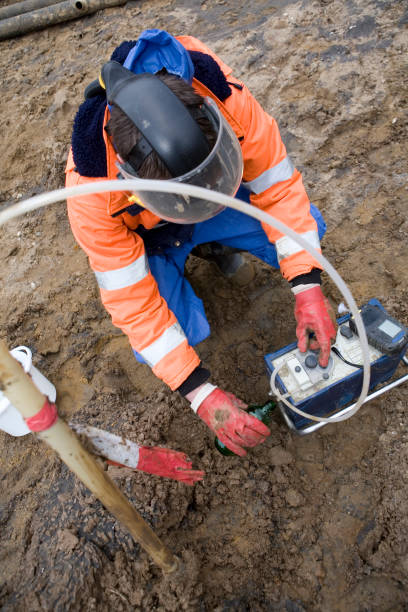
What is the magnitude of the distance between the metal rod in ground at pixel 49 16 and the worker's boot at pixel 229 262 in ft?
13.0

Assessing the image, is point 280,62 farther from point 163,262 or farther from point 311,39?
point 163,262

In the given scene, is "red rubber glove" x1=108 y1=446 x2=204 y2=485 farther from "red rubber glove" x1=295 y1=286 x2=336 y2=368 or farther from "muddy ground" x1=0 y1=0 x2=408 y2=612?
"red rubber glove" x1=295 y1=286 x2=336 y2=368

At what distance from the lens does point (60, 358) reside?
2461mm

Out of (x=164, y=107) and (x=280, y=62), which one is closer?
(x=164, y=107)

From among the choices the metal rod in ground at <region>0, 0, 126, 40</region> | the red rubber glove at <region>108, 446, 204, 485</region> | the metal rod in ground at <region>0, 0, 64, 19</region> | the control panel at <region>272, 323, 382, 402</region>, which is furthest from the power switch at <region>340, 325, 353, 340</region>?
the metal rod in ground at <region>0, 0, 64, 19</region>

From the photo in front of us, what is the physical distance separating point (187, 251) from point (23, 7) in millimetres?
4971

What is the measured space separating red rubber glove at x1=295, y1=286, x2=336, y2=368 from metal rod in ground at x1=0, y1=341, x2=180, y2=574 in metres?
0.91

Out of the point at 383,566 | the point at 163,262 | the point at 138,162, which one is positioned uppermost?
the point at 138,162

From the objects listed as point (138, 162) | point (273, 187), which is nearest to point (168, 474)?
point (138, 162)

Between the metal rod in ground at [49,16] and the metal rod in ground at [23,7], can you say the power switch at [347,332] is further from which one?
the metal rod in ground at [23,7]

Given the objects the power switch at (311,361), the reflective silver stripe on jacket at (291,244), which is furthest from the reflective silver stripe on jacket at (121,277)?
the power switch at (311,361)

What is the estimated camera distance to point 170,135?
3.60 feet

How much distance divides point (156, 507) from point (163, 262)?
1.13 m

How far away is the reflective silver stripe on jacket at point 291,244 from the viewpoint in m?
1.75
